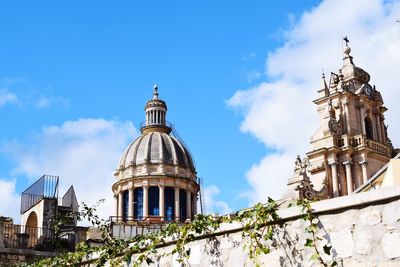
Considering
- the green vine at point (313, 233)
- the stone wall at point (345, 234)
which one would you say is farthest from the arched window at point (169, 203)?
the green vine at point (313, 233)

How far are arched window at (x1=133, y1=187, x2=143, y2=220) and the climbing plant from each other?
47.2 meters

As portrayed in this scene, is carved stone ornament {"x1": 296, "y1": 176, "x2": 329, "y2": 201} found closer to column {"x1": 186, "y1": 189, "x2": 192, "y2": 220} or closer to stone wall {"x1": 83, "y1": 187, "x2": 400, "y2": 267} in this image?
column {"x1": 186, "y1": 189, "x2": 192, "y2": 220}

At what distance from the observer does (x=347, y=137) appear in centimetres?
4606

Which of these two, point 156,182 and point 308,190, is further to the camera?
point 156,182

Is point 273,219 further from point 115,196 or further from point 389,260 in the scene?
point 115,196

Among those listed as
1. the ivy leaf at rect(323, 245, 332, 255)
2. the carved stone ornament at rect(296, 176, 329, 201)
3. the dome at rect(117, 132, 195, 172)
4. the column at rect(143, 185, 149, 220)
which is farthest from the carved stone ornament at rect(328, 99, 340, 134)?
the ivy leaf at rect(323, 245, 332, 255)

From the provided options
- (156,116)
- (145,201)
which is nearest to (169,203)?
(145,201)

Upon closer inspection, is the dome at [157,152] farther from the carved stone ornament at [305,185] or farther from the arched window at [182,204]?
the carved stone ornament at [305,185]

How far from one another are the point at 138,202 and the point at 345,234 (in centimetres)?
5177

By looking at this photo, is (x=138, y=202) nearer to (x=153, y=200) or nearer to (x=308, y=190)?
(x=153, y=200)

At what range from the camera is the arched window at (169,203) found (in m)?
56.2

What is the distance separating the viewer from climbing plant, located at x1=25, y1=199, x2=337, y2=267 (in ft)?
21.4

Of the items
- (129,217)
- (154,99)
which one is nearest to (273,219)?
(129,217)

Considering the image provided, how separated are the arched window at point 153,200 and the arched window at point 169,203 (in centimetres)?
74
